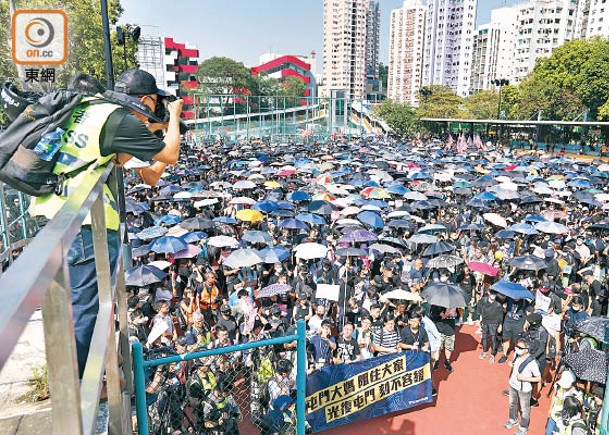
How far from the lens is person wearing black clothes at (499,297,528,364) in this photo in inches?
369

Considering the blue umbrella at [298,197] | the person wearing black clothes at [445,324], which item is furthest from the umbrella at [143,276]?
the blue umbrella at [298,197]

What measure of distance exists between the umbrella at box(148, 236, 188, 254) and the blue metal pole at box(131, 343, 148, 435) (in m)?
7.81

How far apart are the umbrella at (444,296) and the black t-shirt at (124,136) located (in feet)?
25.5

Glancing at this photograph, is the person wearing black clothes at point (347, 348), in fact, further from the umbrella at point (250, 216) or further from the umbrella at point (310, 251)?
the umbrella at point (250, 216)

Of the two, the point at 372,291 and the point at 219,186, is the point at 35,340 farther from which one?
the point at 219,186

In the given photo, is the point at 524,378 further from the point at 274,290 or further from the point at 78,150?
the point at 78,150

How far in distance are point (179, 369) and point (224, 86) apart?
255ft

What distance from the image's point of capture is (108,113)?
2.17 m

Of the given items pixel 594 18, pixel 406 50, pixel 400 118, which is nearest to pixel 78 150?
pixel 400 118

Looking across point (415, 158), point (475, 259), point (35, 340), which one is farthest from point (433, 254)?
point (415, 158)

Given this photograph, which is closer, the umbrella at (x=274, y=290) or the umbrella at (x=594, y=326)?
the umbrella at (x=594, y=326)

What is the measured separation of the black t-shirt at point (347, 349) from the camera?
8156mm

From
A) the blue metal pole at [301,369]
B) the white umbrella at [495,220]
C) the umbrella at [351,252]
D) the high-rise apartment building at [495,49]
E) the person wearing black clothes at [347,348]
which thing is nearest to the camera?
the blue metal pole at [301,369]

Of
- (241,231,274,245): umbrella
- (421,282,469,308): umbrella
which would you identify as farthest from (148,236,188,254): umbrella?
(421,282,469,308): umbrella
